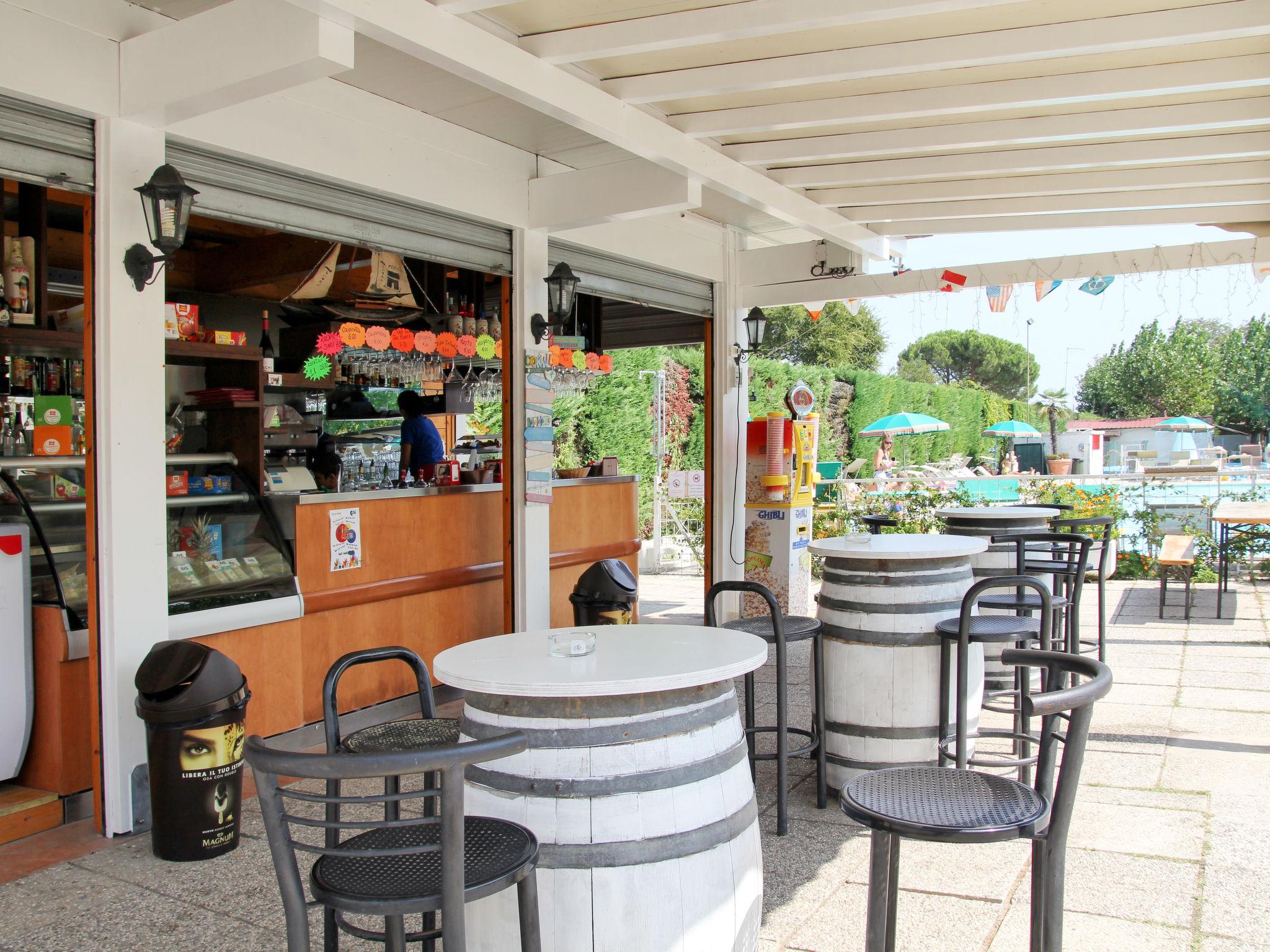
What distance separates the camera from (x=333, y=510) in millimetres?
4859

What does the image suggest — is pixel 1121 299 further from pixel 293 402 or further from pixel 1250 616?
pixel 293 402

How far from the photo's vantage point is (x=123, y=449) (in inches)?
138

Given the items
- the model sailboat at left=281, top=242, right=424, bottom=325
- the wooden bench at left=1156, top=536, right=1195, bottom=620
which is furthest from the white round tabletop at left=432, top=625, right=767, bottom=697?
the wooden bench at left=1156, top=536, right=1195, bottom=620

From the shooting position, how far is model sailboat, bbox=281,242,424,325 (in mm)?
6105

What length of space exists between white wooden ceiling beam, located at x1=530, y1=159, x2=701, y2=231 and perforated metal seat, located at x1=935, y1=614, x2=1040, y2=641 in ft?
8.20

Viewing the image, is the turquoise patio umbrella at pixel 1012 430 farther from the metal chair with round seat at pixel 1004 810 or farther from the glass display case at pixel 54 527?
the metal chair with round seat at pixel 1004 810

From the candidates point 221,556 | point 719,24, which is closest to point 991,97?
point 719,24

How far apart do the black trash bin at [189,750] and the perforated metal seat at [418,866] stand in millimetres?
1709

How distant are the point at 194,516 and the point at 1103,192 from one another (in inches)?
211

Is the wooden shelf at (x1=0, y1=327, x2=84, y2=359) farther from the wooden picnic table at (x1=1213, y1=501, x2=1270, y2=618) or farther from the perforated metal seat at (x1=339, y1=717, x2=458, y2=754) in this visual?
the wooden picnic table at (x1=1213, y1=501, x2=1270, y2=618)

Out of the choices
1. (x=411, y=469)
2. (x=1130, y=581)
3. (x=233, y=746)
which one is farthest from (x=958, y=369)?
(x=233, y=746)

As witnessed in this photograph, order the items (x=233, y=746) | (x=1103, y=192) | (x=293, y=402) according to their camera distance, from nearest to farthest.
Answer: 1. (x=233, y=746)
2. (x=1103, y=192)
3. (x=293, y=402)

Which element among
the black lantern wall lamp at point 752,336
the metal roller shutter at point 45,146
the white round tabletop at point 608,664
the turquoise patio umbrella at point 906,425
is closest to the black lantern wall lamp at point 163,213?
the metal roller shutter at point 45,146

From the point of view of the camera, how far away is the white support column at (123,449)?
347 cm
